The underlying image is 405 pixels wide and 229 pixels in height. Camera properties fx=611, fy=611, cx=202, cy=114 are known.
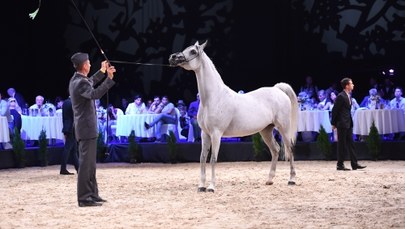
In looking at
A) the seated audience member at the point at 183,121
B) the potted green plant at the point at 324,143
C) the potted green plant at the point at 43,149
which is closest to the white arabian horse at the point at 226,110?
the potted green plant at the point at 324,143

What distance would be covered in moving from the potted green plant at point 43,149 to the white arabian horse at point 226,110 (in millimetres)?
7701

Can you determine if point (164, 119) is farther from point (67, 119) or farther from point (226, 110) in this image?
point (226, 110)

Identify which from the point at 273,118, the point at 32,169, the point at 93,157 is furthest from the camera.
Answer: the point at 32,169

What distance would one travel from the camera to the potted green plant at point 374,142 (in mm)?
15852

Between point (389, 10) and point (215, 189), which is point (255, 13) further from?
point (215, 189)

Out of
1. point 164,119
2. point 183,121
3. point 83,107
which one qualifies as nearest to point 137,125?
point 164,119

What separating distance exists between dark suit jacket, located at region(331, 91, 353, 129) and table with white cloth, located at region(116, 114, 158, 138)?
255 inches

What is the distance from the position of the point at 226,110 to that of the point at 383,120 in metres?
7.69

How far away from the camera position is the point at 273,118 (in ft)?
35.4

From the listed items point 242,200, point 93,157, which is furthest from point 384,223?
point 93,157

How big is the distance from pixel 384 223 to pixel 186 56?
15.2 ft

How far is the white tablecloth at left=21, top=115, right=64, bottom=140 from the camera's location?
706 inches

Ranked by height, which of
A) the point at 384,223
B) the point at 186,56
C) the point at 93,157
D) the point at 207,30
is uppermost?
the point at 207,30

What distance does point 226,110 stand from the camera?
10070 mm
